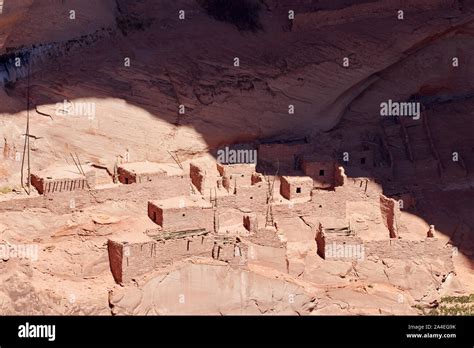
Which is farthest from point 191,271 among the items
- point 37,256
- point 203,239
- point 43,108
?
point 43,108

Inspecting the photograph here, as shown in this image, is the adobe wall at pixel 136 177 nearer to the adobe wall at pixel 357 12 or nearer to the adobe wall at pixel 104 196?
the adobe wall at pixel 104 196

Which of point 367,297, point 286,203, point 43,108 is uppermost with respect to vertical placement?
point 43,108

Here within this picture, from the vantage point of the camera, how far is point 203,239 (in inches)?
1167

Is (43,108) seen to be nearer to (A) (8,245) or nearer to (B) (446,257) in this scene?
(A) (8,245)

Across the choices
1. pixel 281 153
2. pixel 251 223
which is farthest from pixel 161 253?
pixel 281 153

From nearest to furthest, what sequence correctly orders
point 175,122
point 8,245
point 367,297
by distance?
point 8,245 < point 367,297 < point 175,122

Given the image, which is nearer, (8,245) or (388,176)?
(8,245)

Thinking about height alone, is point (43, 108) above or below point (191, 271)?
above

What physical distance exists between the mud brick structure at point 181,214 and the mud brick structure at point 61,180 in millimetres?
1409

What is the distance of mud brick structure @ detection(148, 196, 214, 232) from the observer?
97.8 feet

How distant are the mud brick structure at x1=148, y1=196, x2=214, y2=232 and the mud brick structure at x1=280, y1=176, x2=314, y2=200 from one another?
236cm

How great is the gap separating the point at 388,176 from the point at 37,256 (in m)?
9.62

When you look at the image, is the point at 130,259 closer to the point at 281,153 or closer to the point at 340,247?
the point at 340,247

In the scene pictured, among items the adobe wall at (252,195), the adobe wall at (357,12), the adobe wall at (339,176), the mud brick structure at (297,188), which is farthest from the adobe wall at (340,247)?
the adobe wall at (357,12)
